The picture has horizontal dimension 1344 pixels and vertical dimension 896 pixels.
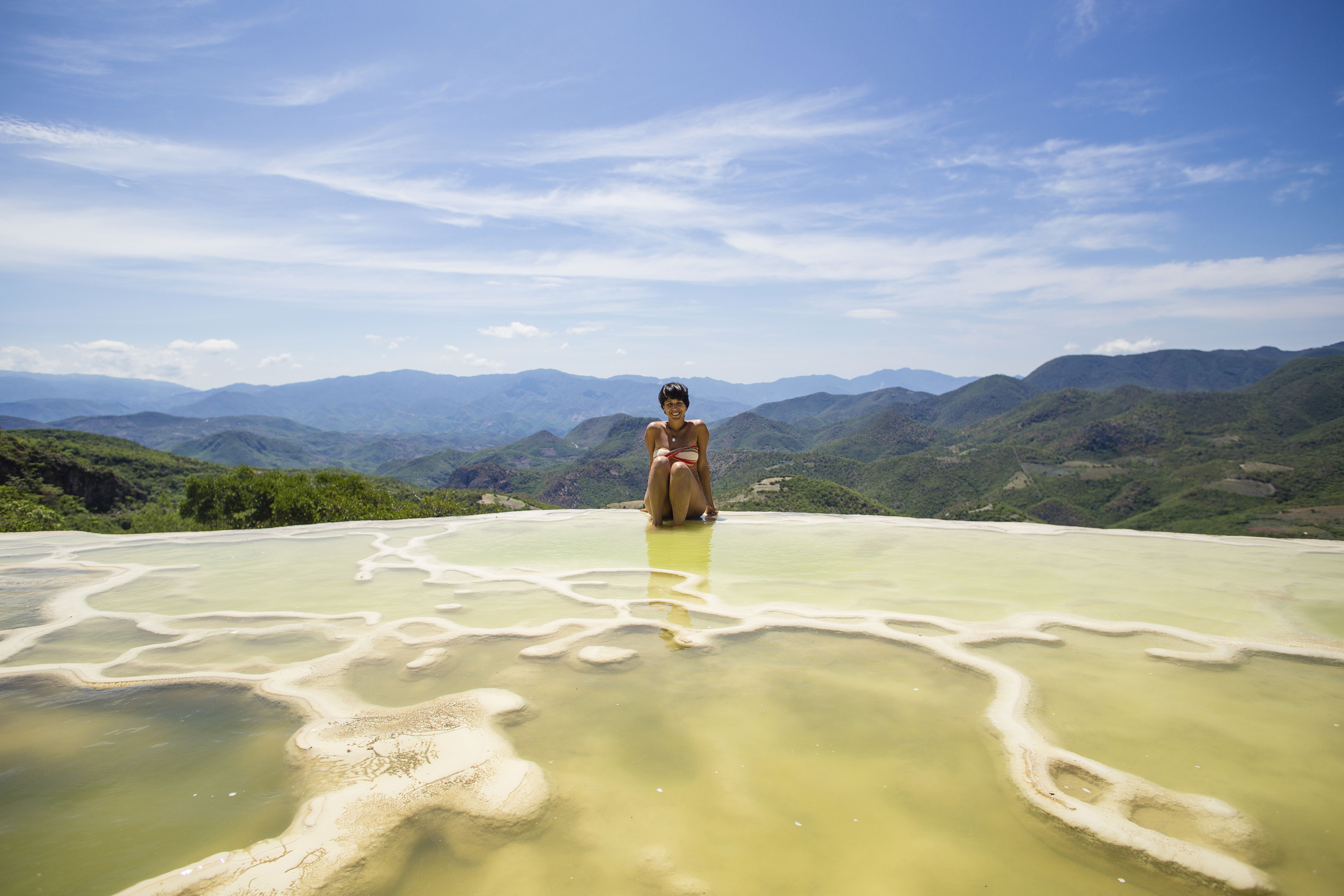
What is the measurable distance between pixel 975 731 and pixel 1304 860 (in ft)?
3.39

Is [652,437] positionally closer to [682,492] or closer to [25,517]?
[682,492]

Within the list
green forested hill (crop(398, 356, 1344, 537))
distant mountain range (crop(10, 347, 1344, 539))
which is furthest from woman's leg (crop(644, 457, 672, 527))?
green forested hill (crop(398, 356, 1344, 537))

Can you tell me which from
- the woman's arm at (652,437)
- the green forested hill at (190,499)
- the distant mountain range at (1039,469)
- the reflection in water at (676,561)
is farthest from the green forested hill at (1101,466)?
the reflection in water at (676,561)

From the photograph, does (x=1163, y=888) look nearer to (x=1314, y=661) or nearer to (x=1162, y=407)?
(x=1314, y=661)

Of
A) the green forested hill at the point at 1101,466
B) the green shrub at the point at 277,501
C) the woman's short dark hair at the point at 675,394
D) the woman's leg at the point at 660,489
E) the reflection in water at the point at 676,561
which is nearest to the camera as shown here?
the reflection in water at the point at 676,561

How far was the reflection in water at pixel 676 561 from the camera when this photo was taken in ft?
14.4

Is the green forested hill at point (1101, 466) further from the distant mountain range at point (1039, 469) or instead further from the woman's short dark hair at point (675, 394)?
the woman's short dark hair at point (675, 394)

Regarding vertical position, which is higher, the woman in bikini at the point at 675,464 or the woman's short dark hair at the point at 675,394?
the woman's short dark hair at the point at 675,394

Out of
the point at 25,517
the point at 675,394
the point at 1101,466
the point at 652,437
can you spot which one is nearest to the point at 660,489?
the point at 652,437

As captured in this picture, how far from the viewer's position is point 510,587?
5.32 m

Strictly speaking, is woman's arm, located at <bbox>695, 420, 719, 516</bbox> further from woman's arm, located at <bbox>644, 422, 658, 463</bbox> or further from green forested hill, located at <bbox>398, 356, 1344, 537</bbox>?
green forested hill, located at <bbox>398, 356, 1344, 537</bbox>

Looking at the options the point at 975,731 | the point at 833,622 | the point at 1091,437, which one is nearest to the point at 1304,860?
the point at 975,731

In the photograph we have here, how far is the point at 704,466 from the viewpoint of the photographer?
8664mm

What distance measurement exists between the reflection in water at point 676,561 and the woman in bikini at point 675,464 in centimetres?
24
